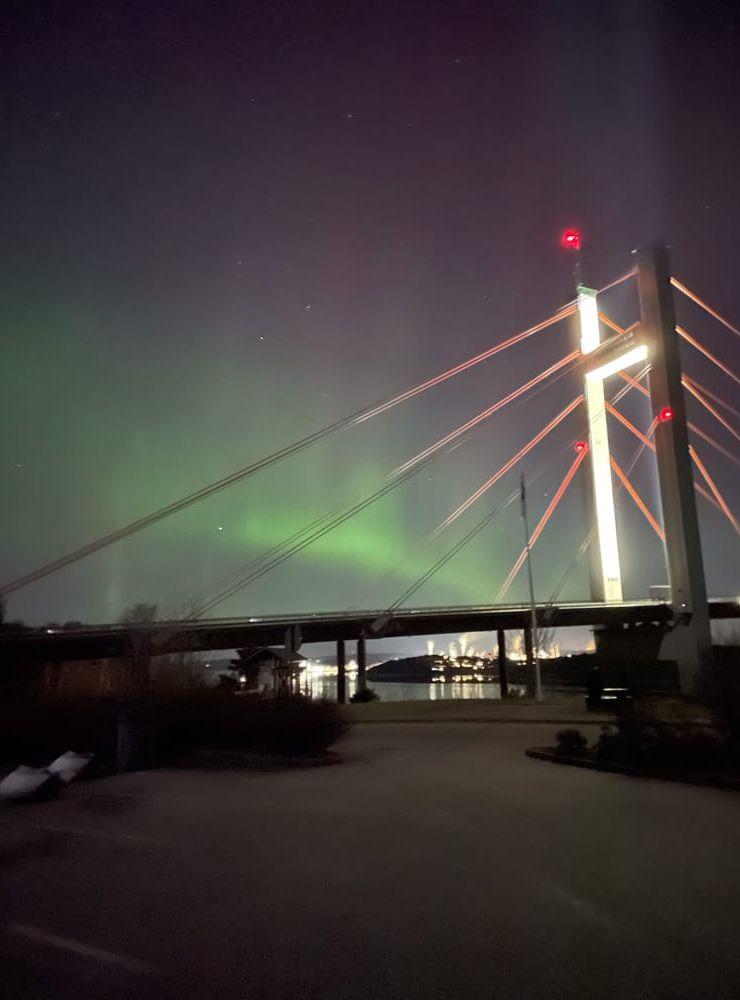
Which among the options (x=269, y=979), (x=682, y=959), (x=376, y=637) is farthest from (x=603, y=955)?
(x=376, y=637)

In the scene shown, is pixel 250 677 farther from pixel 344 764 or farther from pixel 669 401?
pixel 669 401

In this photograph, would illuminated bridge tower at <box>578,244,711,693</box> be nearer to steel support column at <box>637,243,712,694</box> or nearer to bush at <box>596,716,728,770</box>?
steel support column at <box>637,243,712,694</box>

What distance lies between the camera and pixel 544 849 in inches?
289

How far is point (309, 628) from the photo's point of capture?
48.1 meters

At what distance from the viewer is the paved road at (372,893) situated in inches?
174

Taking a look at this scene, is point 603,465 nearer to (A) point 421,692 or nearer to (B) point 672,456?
(B) point 672,456

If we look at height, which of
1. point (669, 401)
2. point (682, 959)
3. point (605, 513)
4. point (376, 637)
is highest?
point (669, 401)

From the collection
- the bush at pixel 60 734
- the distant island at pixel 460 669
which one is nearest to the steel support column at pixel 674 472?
the bush at pixel 60 734

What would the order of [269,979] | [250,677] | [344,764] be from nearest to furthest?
[269,979]
[344,764]
[250,677]

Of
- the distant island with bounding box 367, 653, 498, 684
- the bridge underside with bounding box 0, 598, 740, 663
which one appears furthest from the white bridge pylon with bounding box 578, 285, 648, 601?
the distant island with bounding box 367, 653, 498, 684

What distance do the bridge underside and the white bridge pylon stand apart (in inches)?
77.5

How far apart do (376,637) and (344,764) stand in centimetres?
3761

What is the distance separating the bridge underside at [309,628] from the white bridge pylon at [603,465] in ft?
6.46

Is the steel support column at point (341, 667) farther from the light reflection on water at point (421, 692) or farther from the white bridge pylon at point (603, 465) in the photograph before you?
the white bridge pylon at point (603, 465)
